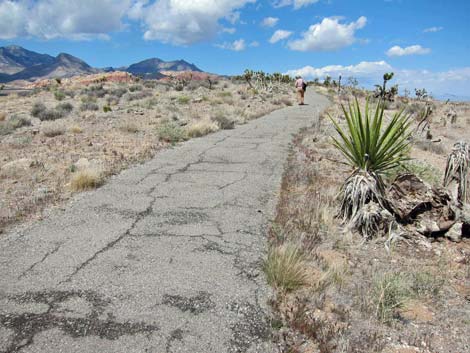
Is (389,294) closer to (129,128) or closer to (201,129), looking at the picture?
(201,129)

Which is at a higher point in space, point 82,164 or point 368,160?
point 368,160

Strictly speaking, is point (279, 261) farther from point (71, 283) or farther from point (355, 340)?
point (71, 283)

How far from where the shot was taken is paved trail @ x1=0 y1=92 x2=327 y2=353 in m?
→ 2.82

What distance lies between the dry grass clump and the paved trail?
22cm

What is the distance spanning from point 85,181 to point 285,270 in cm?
417

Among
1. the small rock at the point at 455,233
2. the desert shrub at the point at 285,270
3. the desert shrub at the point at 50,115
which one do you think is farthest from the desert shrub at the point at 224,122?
the desert shrub at the point at 285,270

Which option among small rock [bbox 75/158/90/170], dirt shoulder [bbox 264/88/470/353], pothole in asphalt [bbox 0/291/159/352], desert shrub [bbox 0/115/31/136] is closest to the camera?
pothole in asphalt [bbox 0/291/159/352]

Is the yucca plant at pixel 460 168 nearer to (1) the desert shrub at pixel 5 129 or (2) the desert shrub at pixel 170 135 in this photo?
(2) the desert shrub at pixel 170 135

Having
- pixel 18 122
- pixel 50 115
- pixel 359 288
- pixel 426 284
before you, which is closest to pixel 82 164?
pixel 359 288

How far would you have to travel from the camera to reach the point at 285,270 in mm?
3555

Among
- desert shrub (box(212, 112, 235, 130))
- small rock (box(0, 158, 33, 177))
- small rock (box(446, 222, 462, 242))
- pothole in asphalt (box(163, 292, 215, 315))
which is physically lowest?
pothole in asphalt (box(163, 292, 215, 315))

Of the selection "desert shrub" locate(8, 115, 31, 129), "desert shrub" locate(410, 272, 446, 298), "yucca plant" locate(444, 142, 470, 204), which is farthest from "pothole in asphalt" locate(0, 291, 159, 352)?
"desert shrub" locate(8, 115, 31, 129)

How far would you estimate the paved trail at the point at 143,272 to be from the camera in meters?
2.82

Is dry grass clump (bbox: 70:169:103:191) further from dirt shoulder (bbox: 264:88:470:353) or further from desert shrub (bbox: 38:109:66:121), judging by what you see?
desert shrub (bbox: 38:109:66:121)
